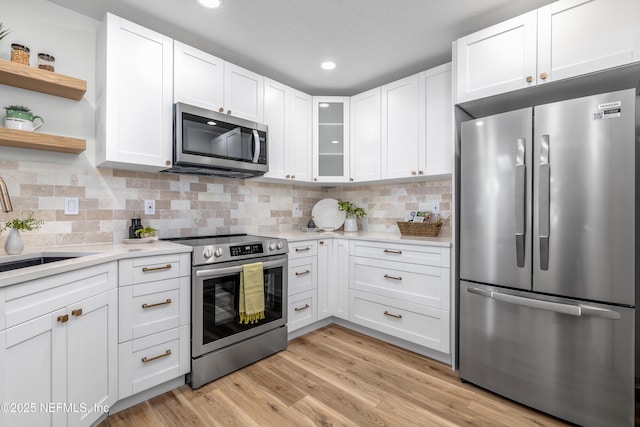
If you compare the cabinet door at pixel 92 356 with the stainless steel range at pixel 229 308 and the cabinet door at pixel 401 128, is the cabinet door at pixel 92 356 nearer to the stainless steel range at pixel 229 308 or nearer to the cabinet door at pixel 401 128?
the stainless steel range at pixel 229 308

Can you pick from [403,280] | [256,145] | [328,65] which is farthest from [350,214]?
[328,65]

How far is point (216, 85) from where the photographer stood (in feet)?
7.94

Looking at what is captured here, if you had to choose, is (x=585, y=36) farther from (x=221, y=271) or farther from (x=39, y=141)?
(x=39, y=141)

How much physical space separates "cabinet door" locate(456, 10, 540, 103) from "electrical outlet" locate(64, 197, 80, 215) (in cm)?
277

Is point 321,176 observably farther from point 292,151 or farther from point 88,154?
point 88,154

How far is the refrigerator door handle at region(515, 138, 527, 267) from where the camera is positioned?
181 cm

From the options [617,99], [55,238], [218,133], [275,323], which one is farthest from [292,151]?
[617,99]

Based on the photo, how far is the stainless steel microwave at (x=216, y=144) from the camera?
2.18 m

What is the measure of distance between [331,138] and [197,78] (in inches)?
58.0

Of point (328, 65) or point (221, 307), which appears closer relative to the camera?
point (221, 307)

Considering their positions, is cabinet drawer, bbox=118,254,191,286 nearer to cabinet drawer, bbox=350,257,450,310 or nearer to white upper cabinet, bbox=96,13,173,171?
white upper cabinet, bbox=96,13,173,171

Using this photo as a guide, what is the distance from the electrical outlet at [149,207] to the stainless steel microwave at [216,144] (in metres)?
0.31

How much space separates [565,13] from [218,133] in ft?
7.75

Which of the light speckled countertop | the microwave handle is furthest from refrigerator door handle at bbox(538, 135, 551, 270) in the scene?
the light speckled countertop
